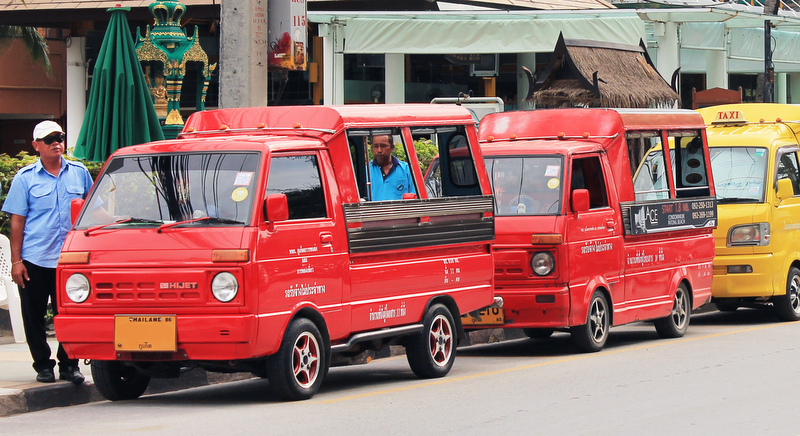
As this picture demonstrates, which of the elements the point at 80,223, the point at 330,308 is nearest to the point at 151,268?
the point at 80,223

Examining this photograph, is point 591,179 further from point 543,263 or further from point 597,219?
point 543,263

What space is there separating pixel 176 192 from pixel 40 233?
1.31 metres

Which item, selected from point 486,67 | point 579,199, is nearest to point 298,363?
point 579,199

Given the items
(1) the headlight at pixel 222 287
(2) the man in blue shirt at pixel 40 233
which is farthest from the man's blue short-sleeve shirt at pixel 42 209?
(1) the headlight at pixel 222 287

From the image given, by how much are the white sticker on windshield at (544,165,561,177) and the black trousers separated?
15.9 ft

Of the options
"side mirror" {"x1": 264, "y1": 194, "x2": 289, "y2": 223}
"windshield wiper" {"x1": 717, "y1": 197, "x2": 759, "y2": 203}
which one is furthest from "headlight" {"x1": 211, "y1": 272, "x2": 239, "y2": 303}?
"windshield wiper" {"x1": 717, "y1": 197, "x2": 759, "y2": 203}

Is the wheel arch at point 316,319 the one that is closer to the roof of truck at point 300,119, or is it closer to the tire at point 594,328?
the roof of truck at point 300,119

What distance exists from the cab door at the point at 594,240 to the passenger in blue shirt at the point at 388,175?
6.63 feet

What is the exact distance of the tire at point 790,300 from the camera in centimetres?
1445

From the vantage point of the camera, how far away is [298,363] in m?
8.37

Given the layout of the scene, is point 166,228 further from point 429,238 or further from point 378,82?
point 378,82

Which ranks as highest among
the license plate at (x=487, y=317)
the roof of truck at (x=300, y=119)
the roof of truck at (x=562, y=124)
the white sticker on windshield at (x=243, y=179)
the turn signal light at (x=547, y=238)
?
the roof of truck at (x=562, y=124)

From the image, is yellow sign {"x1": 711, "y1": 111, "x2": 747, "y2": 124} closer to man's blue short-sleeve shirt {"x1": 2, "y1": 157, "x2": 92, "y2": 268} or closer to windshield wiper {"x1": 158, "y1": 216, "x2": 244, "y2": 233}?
windshield wiper {"x1": 158, "y1": 216, "x2": 244, "y2": 233}

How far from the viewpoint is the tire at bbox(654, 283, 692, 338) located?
13000mm
